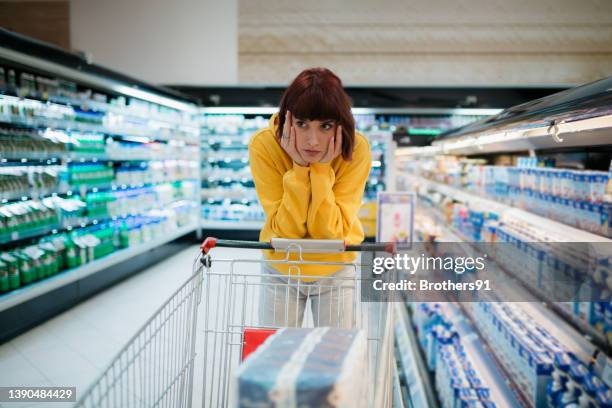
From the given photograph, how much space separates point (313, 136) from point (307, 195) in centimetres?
22

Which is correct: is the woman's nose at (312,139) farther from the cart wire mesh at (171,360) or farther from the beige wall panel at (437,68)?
the beige wall panel at (437,68)

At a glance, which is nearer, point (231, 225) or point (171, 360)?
point (171, 360)

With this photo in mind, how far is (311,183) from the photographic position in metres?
1.81

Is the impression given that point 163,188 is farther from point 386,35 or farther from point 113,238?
point 386,35


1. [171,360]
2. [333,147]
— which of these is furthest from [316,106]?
[171,360]

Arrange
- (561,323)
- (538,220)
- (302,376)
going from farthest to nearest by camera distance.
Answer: (538,220) → (561,323) → (302,376)

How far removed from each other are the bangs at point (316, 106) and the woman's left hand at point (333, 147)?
69 millimetres

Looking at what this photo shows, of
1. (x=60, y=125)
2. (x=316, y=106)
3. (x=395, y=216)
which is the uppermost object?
(x=60, y=125)

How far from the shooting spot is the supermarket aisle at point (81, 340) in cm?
323

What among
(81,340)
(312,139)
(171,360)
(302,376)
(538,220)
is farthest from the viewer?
(81,340)

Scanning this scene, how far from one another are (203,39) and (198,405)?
6715 millimetres

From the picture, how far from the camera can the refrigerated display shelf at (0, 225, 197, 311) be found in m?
3.83

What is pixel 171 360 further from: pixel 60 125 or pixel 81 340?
pixel 60 125

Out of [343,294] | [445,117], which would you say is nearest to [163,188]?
[445,117]
